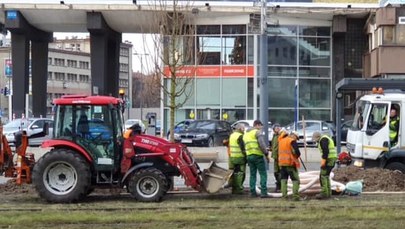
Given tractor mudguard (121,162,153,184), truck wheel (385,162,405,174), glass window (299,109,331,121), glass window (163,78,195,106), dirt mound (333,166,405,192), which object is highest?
glass window (163,78,195,106)

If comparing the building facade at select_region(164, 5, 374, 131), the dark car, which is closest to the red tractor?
the dark car

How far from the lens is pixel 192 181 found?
1402 cm

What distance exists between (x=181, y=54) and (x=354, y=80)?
667cm

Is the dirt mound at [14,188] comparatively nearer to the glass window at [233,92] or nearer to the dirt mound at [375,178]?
the dirt mound at [375,178]

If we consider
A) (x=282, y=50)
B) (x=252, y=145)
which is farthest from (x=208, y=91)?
(x=252, y=145)

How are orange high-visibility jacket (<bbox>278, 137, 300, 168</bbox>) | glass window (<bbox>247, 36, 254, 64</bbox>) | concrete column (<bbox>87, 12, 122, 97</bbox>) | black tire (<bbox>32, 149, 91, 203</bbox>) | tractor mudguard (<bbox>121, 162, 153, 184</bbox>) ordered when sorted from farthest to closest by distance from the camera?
glass window (<bbox>247, 36, 254, 64</bbox>) < concrete column (<bbox>87, 12, 122, 97</bbox>) < orange high-visibility jacket (<bbox>278, 137, 300, 168</bbox>) < tractor mudguard (<bbox>121, 162, 153, 184</bbox>) < black tire (<bbox>32, 149, 91, 203</bbox>)

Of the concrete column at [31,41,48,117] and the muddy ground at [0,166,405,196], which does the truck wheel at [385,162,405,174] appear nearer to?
the muddy ground at [0,166,405,196]

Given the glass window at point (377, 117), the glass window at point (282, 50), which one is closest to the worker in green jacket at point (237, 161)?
the glass window at point (377, 117)

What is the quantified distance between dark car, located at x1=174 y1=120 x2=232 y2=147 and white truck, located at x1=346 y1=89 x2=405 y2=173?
16363 mm

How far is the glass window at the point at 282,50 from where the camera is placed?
4900cm

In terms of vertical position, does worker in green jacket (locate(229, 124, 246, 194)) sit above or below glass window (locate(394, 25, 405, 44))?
below

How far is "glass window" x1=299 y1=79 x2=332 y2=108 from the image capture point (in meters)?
49.2

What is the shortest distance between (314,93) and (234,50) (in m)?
6.80

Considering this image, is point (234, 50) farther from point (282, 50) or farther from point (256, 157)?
point (256, 157)
